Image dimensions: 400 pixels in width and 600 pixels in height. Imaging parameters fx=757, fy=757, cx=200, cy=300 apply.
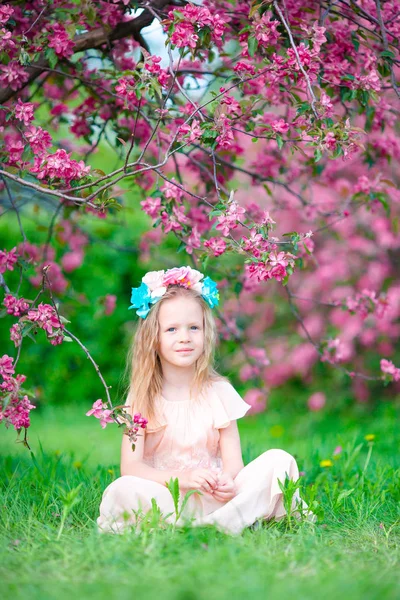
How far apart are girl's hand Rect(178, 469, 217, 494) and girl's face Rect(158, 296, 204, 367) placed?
0.43 metres

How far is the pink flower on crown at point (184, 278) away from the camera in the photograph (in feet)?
9.62

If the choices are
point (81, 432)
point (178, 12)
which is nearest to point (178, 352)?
point (178, 12)

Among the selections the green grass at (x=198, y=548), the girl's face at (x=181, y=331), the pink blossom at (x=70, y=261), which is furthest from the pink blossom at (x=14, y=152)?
the pink blossom at (x=70, y=261)

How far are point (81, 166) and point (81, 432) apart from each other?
11.2 ft

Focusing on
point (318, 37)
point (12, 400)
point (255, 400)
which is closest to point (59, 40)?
point (318, 37)

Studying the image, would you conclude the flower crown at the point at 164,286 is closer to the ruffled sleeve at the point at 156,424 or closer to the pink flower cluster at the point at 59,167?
the ruffled sleeve at the point at 156,424

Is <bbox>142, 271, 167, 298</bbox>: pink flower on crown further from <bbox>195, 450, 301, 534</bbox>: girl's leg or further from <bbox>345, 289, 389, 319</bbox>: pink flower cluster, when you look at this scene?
<bbox>345, 289, 389, 319</bbox>: pink flower cluster

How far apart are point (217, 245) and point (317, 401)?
133 inches

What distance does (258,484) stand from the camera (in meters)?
2.70

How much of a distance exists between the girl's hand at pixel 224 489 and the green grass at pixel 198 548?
173 mm

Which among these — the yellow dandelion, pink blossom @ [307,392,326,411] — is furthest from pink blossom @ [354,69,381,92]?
pink blossom @ [307,392,326,411]

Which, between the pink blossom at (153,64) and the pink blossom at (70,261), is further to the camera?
the pink blossom at (70,261)

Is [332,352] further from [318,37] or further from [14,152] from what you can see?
[14,152]

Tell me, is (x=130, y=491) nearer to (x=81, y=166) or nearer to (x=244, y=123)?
(x=81, y=166)
